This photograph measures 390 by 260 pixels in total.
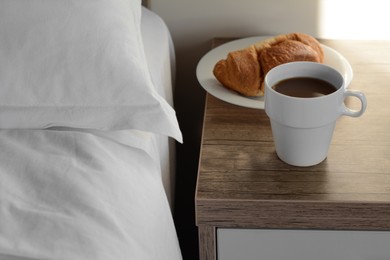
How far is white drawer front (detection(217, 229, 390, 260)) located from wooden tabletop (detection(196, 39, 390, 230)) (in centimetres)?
1

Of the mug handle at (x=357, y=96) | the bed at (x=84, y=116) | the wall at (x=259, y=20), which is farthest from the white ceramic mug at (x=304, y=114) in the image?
the wall at (x=259, y=20)

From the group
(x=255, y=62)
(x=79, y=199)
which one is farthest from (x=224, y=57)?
(x=79, y=199)

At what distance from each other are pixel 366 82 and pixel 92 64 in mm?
413

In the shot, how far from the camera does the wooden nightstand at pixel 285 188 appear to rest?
2.43 ft

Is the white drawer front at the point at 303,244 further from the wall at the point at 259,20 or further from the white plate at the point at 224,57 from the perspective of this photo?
the wall at the point at 259,20

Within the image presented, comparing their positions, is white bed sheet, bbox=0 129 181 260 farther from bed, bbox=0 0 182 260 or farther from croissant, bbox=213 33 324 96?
croissant, bbox=213 33 324 96

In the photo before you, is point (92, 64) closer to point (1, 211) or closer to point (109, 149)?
point (109, 149)

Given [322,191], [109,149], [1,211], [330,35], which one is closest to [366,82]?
[330,35]

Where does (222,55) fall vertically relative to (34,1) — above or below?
below

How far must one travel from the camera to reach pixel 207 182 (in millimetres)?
766

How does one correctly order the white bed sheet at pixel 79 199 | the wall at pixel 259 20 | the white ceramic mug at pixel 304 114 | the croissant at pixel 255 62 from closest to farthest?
the white bed sheet at pixel 79 199 → the white ceramic mug at pixel 304 114 → the croissant at pixel 255 62 → the wall at pixel 259 20

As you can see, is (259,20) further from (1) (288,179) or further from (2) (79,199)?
(2) (79,199)

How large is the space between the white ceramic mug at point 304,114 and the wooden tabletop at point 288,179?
2 cm

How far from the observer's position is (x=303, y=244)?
2.56 ft
